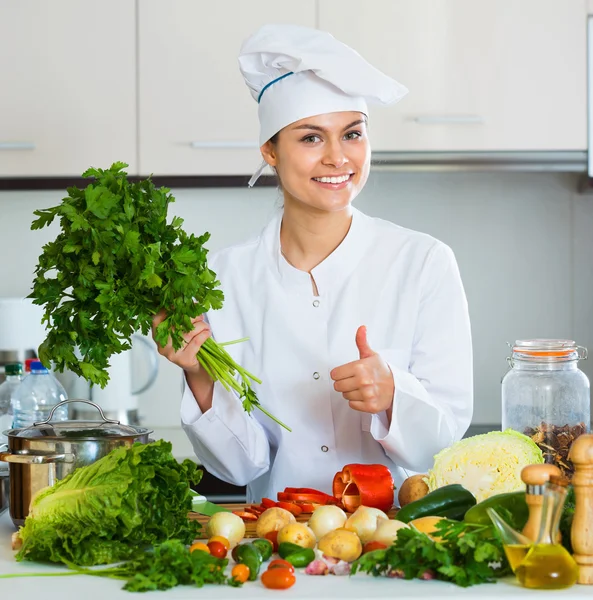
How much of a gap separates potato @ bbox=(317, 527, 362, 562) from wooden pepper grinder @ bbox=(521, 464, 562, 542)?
21 centimetres

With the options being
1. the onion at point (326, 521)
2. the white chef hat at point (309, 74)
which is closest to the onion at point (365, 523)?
the onion at point (326, 521)

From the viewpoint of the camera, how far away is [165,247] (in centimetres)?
131

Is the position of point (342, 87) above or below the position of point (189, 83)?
below

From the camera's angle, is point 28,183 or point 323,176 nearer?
point 323,176

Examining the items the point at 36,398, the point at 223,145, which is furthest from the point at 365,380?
the point at 223,145

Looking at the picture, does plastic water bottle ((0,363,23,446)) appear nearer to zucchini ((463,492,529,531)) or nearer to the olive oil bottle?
zucchini ((463,492,529,531))

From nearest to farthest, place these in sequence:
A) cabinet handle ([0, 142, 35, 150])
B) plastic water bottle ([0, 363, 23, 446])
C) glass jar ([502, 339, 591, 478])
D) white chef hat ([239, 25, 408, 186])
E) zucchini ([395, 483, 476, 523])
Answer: zucchini ([395, 483, 476, 523])
glass jar ([502, 339, 591, 478])
white chef hat ([239, 25, 408, 186])
plastic water bottle ([0, 363, 23, 446])
cabinet handle ([0, 142, 35, 150])

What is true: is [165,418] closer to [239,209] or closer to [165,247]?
[239,209]

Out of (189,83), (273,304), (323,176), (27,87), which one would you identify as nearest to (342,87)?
(323,176)

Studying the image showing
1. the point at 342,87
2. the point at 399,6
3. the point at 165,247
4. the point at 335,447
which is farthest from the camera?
the point at 399,6

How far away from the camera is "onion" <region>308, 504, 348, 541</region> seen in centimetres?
119

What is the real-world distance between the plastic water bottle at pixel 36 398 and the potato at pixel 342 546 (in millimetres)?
1338

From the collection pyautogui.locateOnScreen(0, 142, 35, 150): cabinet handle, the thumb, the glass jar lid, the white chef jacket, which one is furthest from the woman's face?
pyautogui.locateOnScreen(0, 142, 35, 150): cabinet handle

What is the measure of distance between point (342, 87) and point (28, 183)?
4.55ft
